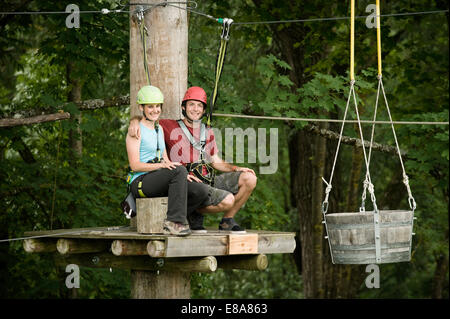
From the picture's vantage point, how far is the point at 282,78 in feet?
28.8

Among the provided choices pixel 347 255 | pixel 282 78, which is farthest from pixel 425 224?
pixel 347 255

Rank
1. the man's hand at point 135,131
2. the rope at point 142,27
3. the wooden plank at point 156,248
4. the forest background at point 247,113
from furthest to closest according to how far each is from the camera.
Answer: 1. the forest background at point 247,113
2. the rope at point 142,27
3. the man's hand at point 135,131
4. the wooden plank at point 156,248

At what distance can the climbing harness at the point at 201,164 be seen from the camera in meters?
5.72

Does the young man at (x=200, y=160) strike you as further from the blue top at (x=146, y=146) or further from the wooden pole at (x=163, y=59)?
the wooden pole at (x=163, y=59)

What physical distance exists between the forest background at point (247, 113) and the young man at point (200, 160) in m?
2.75

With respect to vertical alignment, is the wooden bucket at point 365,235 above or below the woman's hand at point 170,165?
below

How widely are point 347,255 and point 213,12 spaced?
615cm

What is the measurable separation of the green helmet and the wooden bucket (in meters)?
1.43

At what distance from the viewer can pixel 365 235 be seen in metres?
5.23

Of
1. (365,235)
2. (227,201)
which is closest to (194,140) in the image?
(227,201)

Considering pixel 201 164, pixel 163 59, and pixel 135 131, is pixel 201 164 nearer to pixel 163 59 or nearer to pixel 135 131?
pixel 135 131

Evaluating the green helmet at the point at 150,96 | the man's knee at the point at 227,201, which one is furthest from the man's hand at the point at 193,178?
the green helmet at the point at 150,96

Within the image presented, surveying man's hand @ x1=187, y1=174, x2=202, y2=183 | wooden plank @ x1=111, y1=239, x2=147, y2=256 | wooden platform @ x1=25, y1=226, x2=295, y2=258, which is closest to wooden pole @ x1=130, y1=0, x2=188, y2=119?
man's hand @ x1=187, y1=174, x2=202, y2=183

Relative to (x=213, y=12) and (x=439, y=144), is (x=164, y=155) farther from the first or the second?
(x=213, y=12)
